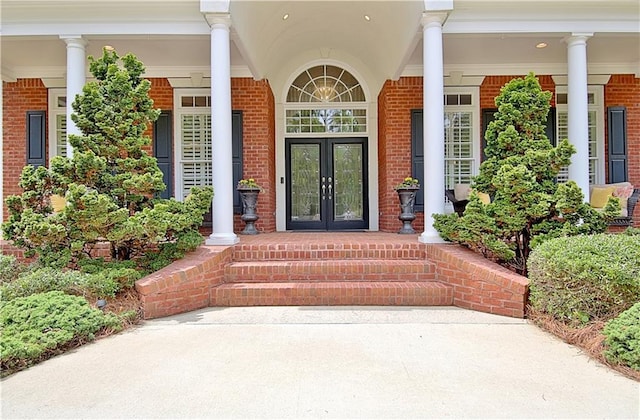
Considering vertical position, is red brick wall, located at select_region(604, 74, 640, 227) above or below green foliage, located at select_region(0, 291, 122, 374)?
above

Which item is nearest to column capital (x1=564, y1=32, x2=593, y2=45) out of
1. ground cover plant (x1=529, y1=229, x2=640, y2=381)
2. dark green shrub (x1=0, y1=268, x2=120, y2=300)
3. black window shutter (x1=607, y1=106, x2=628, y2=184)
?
black window shutter (x1=607, y1=106, x2=628, y2=184)

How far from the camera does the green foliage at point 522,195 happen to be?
14.1 feet

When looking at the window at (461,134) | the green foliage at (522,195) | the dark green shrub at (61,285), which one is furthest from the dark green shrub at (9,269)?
the window at (461,134)

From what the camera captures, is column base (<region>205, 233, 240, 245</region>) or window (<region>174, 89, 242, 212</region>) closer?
column base (<region>205, 233, 240, 245</region>)

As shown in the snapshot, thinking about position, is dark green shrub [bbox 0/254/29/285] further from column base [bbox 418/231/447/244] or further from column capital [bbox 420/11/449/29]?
column capital [bbox 420/11/449/29]

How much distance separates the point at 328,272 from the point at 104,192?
2.73 m

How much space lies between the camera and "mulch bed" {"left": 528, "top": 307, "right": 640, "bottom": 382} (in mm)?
2586

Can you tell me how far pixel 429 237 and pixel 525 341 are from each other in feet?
6.88

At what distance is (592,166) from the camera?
25.2ft

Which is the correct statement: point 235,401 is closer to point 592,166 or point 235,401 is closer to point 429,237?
point 429,237

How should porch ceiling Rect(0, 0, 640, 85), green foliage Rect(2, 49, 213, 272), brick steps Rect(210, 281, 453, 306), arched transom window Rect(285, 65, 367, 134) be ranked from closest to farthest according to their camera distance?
green foliage Rect(2, 49, 213, 272)
brick steps Rect(210, 281, 453, 306)
porch ceiling Rect(0, 0, 640, 85)
arched transom window Rect(285, 65, 367, 134)

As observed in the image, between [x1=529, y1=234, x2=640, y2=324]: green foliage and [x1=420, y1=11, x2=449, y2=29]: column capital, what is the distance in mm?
3286

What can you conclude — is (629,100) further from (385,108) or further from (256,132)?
(256,132)

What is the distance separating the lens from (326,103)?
8.23 meters
